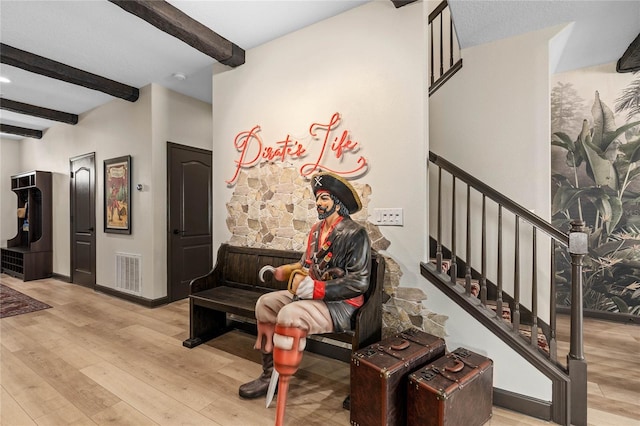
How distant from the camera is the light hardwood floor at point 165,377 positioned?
76.4 inches

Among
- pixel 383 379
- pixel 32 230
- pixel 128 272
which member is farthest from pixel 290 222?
pixel 32 230

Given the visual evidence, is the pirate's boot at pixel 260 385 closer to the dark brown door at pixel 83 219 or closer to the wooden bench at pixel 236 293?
the wooden bench at pixel 236 293

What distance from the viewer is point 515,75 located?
119 inches

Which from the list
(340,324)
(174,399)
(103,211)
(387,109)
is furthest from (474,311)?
(103,211)

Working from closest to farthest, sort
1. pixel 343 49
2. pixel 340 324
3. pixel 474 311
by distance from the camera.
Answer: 1. pixel 340 324
2. pixel 474 311
3. pixel 343 49

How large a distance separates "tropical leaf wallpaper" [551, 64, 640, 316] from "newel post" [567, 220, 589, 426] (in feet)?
7.54

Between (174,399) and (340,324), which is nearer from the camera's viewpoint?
(340,324)

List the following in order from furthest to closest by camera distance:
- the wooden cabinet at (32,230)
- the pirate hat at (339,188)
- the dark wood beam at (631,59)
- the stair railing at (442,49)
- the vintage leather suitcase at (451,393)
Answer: the wooden cabinet at (32,230) < the stair railing at (442,49) < the dark wood beam at (631,59) < the pirate hat at (339,188) < the vintage leather suitcase at (451,393)

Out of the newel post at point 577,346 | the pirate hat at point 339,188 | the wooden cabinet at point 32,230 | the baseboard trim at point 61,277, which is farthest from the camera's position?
the wooden cabinet at point 32,230

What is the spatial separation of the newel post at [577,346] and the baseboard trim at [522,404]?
0.46 ft

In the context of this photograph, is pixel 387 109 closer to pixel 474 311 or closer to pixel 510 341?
pixel 474 311

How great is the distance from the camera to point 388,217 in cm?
246

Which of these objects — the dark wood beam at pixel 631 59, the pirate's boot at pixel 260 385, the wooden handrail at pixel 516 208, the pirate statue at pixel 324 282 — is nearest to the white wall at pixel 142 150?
the pirate's boot at pixel 260 385

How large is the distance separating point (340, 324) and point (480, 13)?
284 cm
